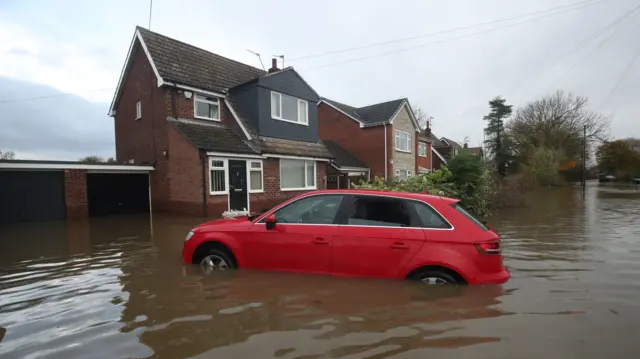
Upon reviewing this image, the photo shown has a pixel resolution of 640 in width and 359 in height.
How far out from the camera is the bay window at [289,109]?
15958 mm

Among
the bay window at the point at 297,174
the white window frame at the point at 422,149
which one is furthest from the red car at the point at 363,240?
the white window frame at the point at 422,149

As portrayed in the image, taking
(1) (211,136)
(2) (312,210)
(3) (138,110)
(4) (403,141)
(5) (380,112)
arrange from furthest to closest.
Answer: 1. (4) (403,141)
2. (5) (380,112)
3. (3) (138,110)
4. (1) (211,136)
5. (2) (312,210)

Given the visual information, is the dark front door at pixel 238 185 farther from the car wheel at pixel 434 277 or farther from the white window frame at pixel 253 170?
the car wheel at pixel 434 277

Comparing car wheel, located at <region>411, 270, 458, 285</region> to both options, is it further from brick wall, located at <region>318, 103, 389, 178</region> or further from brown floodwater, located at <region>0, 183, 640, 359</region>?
brick wall, located at <region>318, 103, 389, 178</region>

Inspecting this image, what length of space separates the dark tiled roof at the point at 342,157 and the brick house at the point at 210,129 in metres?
4.78

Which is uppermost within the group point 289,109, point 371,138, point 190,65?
point 190,65

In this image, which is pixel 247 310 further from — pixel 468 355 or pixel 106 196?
pixel 106 196

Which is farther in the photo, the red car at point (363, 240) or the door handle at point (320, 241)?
the door handle at point (320, 241)

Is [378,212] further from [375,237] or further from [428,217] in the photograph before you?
[428,217]

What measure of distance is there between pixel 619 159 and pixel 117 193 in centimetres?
6699

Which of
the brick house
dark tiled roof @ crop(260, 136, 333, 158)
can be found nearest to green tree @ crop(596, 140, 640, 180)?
dark tiled roof @ crop(260, 136, 333, 158)

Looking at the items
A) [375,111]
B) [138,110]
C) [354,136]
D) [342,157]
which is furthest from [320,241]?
[375,111]

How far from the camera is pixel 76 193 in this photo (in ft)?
39.4

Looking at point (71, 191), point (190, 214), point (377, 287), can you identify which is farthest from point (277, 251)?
point (71, 191)
